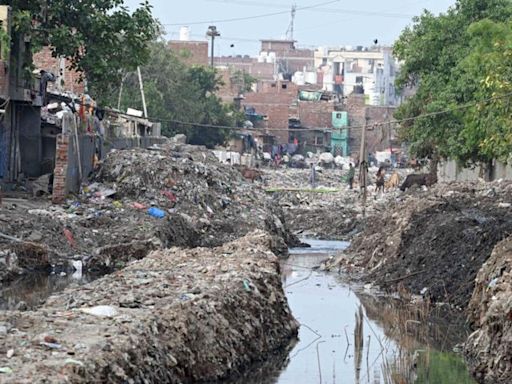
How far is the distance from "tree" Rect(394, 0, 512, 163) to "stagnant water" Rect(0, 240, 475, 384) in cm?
1820

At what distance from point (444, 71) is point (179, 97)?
83.7ft

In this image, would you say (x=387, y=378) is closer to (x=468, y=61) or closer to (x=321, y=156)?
(x=468, y=61)

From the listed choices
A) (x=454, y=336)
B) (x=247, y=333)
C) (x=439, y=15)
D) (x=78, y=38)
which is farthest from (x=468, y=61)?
(x=247, y=333)

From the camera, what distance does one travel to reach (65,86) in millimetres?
46688

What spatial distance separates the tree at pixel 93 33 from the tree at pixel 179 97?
2954cm

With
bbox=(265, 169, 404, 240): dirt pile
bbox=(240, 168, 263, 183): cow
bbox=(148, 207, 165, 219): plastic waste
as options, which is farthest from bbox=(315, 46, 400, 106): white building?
bbox=(148, 207, 165, 219): plastic waste

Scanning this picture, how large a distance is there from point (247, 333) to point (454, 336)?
4526 millimetres

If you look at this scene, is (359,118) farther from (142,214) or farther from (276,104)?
(142,214)

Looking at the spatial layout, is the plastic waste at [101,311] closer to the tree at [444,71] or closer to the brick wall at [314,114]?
the tree at [444,71]

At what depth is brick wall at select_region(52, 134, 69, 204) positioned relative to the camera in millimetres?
30219

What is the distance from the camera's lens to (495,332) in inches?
618

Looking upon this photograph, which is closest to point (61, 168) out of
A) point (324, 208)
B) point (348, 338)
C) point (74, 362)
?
point (348, 338)

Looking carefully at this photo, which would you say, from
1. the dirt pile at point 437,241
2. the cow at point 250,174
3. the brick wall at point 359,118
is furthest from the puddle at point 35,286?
the brick wall at point 359,118

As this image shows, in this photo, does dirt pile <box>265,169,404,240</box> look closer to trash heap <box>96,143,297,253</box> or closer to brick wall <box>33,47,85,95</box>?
trash heap <box>96,143,297,253</box>
